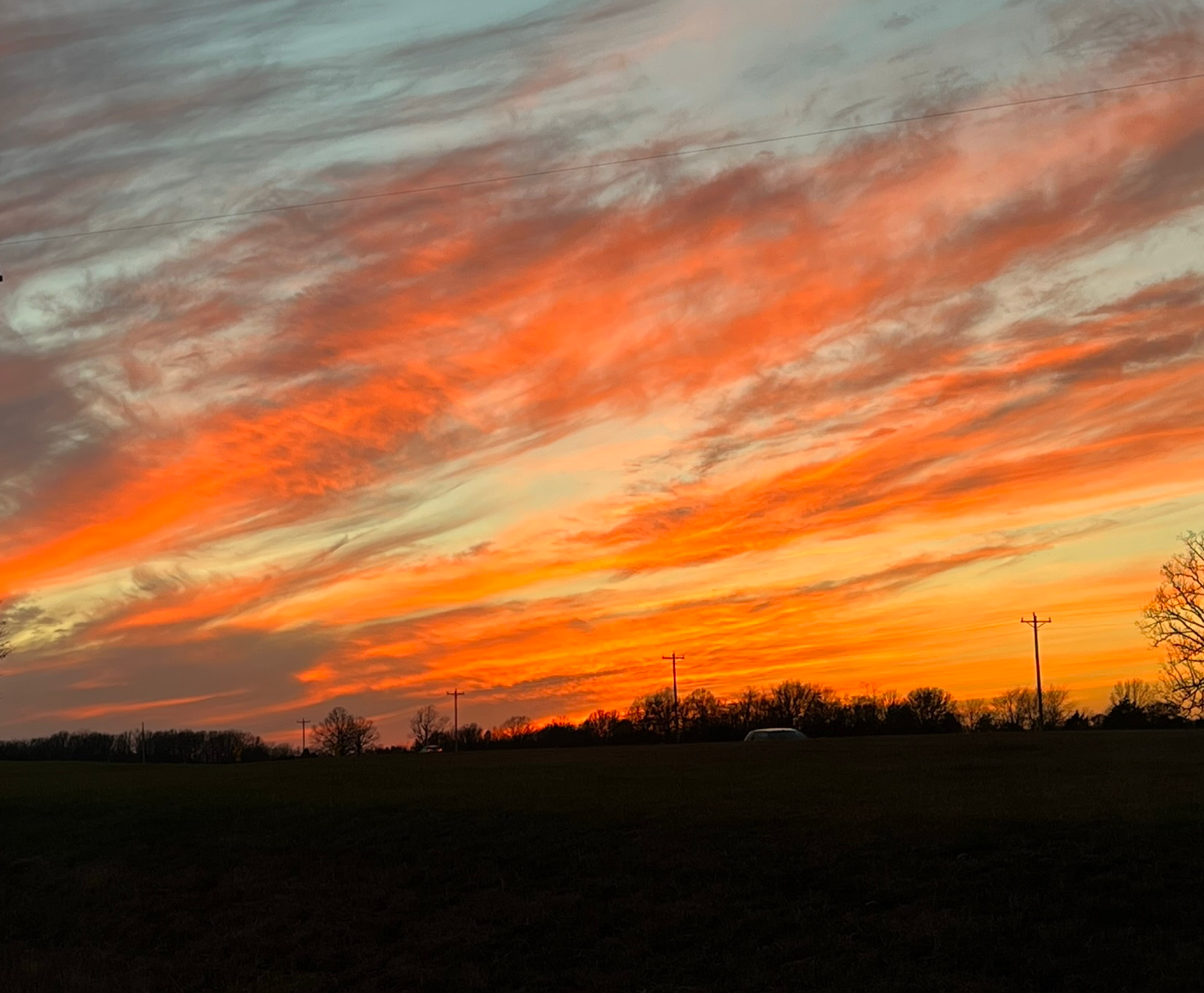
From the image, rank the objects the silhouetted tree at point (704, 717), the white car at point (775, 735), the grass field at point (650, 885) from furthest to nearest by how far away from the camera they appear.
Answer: the silhouetted tree at point (704, 717) → the white car at point (775, 735) → the grass field at point (650, 885)

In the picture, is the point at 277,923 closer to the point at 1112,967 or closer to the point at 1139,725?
the point at 1112,967

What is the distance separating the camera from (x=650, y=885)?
25422 mm

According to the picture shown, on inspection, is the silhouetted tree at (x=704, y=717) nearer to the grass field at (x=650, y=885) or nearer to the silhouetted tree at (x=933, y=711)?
the silhouetted tree at (x=933, y=711)

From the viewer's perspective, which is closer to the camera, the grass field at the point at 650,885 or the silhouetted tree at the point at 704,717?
the grass field at the point at 650,885

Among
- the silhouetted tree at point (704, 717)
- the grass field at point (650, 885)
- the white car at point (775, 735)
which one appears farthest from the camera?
the silhouetted tree at point (704, 717)

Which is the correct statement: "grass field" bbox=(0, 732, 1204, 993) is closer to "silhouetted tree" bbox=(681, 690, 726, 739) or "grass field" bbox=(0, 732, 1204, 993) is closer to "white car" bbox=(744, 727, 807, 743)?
"white car" bbox=(744, 727, 807, 743)

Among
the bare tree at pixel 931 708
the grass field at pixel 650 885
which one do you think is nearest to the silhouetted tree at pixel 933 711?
the bare tree at pixel 931 708

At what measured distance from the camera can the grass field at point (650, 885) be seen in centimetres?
1956

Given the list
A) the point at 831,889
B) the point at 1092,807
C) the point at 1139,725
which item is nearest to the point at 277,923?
the point at 831,889

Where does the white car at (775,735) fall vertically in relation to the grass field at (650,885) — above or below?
above

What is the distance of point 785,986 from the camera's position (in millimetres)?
19594

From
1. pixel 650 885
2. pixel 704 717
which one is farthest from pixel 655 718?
pixel 650 885

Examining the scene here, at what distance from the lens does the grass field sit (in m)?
19.6

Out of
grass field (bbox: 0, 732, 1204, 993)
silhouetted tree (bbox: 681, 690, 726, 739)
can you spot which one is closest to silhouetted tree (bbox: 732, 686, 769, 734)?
silhouetted tree (bbox: 681, 690, 726, 739)
